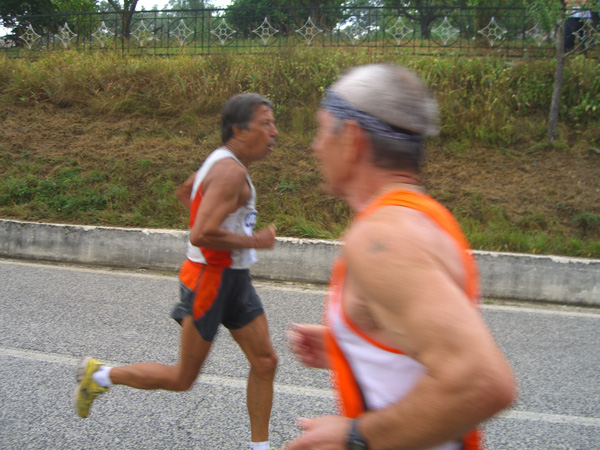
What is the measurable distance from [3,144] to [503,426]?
10125 millimetres

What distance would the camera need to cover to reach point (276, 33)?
42.0 feet

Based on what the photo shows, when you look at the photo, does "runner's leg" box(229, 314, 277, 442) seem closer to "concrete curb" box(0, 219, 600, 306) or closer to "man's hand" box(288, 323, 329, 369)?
"man's hand" box(288, 323, 329, 369)

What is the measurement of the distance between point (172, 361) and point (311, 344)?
3062 millimetres

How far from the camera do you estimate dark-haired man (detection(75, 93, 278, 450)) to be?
304 centimetres

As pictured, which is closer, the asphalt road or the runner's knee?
the runner's knee

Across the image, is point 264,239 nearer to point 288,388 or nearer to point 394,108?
point 288,388

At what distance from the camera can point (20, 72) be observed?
1279 centimetres

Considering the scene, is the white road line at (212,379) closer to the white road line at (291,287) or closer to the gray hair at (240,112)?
the gray hair at (240,112)

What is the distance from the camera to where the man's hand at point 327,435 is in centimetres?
127

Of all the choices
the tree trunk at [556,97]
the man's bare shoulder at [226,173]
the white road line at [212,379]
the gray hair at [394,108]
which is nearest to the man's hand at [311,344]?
the gray hair at [394,108]

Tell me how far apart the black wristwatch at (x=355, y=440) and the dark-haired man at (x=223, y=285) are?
6.14 ft

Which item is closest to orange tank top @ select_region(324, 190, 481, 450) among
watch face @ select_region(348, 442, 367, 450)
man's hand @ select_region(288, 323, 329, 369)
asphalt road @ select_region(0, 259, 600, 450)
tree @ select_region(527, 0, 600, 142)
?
watch face @ select_region(348, 442, 367, 450)

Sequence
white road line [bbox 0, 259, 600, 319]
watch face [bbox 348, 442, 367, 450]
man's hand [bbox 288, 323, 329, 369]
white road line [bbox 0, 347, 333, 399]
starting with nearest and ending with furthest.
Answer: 1. watch face [bbox 348, 442, 367, 450]
2. man's hand [bbox 288, 323, 329, 369]
3. white road line [bbox 0, 347, 333, 399]
4. white road line [bbox 0, 259, 600, 319]

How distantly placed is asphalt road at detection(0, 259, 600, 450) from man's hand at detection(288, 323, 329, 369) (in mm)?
1756
